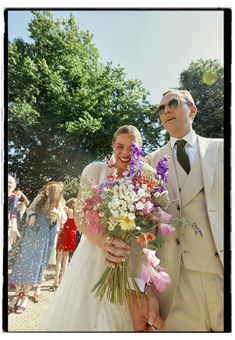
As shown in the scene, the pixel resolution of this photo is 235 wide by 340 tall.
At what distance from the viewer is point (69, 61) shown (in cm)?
274

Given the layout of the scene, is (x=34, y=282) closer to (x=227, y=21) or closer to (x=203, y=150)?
(x=203, y=150)

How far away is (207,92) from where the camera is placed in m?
2.63

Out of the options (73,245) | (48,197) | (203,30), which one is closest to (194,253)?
→ (73,245)

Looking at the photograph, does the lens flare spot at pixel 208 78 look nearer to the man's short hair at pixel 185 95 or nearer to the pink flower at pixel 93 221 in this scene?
the man's short hair at pixel 185 95

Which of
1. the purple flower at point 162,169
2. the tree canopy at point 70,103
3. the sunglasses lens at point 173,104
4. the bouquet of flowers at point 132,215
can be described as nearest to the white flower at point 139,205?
the bouquet of flowers at point 132,215

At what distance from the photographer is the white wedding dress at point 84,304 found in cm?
242

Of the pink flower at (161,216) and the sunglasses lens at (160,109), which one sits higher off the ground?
the sunglasses lens at (160,109)

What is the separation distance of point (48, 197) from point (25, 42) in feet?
3.39

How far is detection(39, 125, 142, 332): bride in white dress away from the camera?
2424mm

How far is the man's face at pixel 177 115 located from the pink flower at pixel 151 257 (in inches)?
30.1

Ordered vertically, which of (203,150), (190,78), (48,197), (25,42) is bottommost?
(48,197)

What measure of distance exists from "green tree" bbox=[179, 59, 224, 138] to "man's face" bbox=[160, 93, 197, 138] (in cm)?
5

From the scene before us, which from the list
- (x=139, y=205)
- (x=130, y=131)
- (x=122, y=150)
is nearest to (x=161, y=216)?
(x=139, y=205)

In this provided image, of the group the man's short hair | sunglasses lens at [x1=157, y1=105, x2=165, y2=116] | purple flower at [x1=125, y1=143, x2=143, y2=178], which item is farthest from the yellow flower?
the man's short hair
